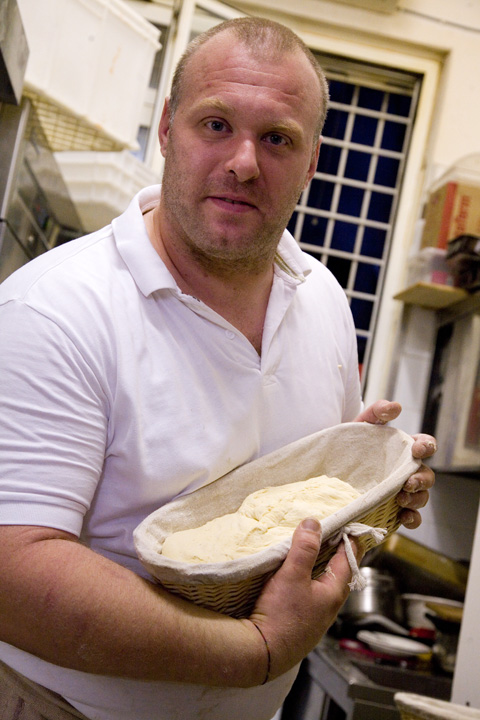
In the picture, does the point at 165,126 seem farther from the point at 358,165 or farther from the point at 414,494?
the point at 358,165

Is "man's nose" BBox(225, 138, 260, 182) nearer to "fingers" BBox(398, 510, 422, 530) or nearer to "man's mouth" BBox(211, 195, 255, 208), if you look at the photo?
"man's mouth" BBox(211, 195, 255, 208)

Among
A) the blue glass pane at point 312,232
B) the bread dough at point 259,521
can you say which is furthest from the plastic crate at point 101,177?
the bread dough at point 259,521

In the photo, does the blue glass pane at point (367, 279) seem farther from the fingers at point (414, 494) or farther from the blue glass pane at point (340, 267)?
the fingers at point (414, 494)

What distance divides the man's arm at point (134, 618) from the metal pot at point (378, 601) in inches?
81.2

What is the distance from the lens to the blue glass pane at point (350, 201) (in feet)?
13.2

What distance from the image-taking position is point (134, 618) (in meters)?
0.91

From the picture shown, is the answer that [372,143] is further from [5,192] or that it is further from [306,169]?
[306,169]

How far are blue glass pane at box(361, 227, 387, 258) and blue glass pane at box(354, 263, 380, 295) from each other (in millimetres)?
77

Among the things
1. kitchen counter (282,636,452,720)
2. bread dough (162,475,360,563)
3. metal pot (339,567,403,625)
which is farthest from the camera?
metal pot (339,567,403,625)

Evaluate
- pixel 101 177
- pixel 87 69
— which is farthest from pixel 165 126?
pixel 101 177

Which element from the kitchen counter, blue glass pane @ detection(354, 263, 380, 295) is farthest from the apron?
blue glass pane @ detection(354, 263, 380, 295)

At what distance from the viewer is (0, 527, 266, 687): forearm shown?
0.88m

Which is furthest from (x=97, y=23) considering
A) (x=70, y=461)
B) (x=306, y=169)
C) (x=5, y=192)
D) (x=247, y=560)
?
(x=247, y=560)

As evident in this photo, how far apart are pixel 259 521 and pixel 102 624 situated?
0.29 meters
